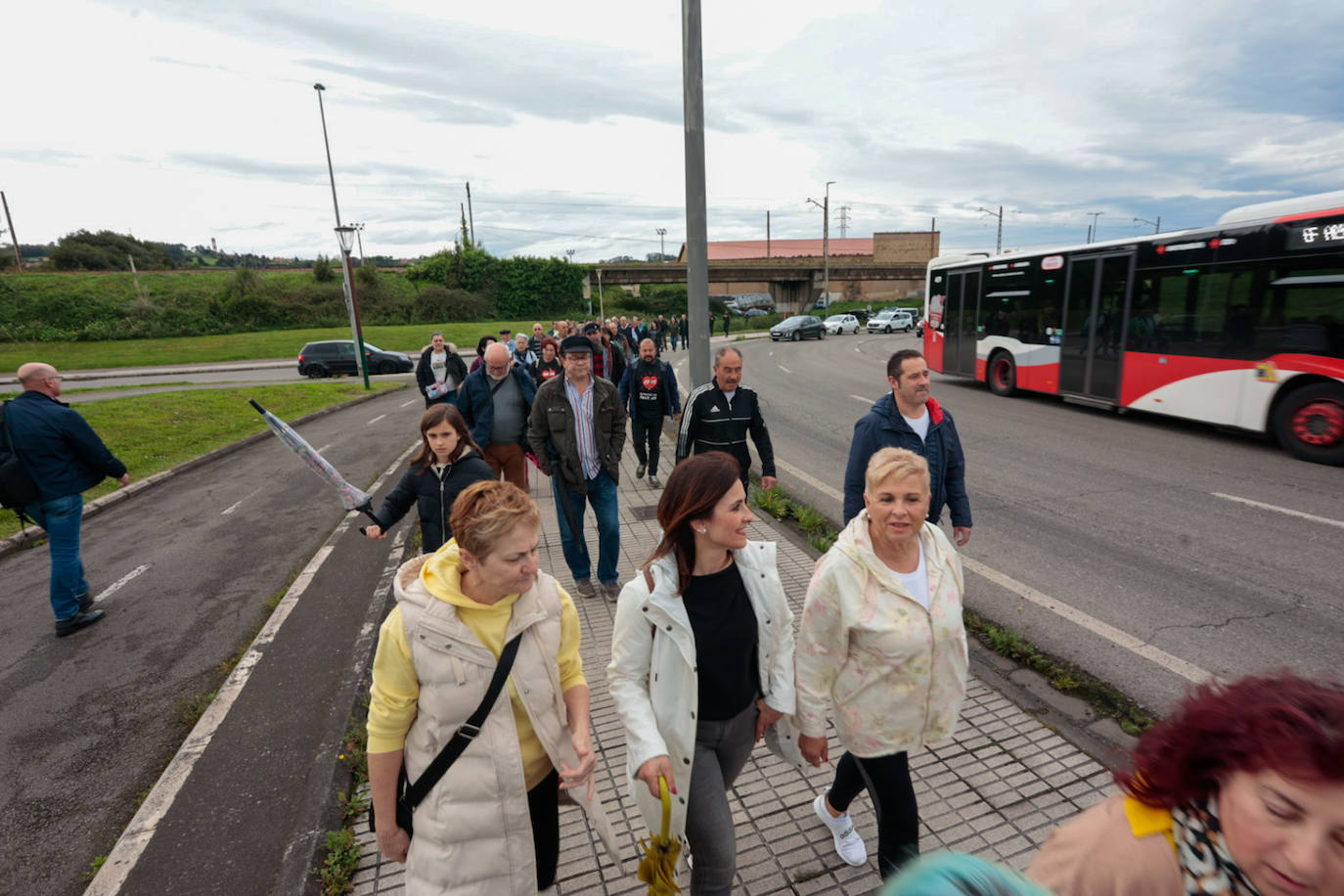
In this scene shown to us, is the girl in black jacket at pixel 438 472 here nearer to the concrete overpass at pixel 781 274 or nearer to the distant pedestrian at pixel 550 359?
the distant pedestrian at pixel 550 359

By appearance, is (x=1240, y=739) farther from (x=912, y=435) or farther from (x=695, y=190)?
(x=695, y=190)

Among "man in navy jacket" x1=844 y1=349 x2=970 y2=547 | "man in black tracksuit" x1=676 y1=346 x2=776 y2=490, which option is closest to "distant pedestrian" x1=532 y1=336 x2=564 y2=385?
"man in black tracksuit" x1=676 y1=346 x2=776 y2=490

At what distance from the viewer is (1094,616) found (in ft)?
16.4

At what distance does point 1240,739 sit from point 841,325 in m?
46.6

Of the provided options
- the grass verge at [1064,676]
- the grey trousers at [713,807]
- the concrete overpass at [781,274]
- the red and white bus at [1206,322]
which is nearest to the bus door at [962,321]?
the red and white bus at [1206,322]

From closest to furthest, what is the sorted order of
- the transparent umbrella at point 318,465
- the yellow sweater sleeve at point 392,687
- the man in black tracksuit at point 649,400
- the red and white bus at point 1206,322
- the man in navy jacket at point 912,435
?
the yellow sweater sleeve at point 392,687
the man in navy jacket at point 912,435
the transparent umbrella at point 318,465
the man in black tracksuit at point 649,400
the red and white bus at point 1206,322

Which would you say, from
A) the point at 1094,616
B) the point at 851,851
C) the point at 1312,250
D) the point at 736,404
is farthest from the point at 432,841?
the point at 1312,250

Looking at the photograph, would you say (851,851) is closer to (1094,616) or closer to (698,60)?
(1094,616)

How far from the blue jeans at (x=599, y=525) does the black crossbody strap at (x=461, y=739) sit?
140 inches

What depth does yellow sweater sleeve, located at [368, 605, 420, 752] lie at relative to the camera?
6.30 feet

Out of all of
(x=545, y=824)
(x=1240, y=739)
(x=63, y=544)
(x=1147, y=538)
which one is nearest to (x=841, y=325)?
(x=1147, y=538)

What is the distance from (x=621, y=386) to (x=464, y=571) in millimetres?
8051

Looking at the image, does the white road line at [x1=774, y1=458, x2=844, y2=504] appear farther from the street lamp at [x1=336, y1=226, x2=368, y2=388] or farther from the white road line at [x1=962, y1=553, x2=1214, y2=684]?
the street lamp at [x1=336, y1=226, x2=368, y2=388]

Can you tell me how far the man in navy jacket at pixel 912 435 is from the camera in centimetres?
396
